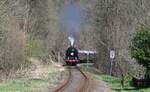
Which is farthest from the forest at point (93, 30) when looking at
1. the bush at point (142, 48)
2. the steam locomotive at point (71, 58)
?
the steam locomotive at point (71, 58)

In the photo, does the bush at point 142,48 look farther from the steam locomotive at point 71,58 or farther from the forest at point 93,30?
the steam locomotive at point 71,58

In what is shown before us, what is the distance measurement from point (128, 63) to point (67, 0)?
37.5 metres

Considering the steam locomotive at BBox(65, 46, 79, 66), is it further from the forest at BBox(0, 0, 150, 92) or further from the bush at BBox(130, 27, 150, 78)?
the bush at BBox(130, 27, 150, 78)

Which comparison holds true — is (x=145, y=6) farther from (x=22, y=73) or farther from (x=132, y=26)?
(x=22, y=73)

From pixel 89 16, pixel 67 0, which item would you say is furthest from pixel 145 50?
pixel 67 0

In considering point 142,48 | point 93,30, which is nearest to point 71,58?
point 93,30

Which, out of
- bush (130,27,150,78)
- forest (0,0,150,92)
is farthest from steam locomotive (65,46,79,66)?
bush (130,27,150,78)

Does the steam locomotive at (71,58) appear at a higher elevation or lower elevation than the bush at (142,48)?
lower

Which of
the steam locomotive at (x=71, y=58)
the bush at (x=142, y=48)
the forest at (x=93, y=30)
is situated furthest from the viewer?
the steam locomotive at (x=71, y=58)

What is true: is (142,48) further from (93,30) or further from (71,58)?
(71,58)

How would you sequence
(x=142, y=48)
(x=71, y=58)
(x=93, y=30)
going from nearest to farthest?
(x=142, y=48), (x=93, y=30), (x=71, y=58)

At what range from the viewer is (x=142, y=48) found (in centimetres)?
3181

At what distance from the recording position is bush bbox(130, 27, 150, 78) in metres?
31.3

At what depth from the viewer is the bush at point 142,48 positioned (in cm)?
3130
